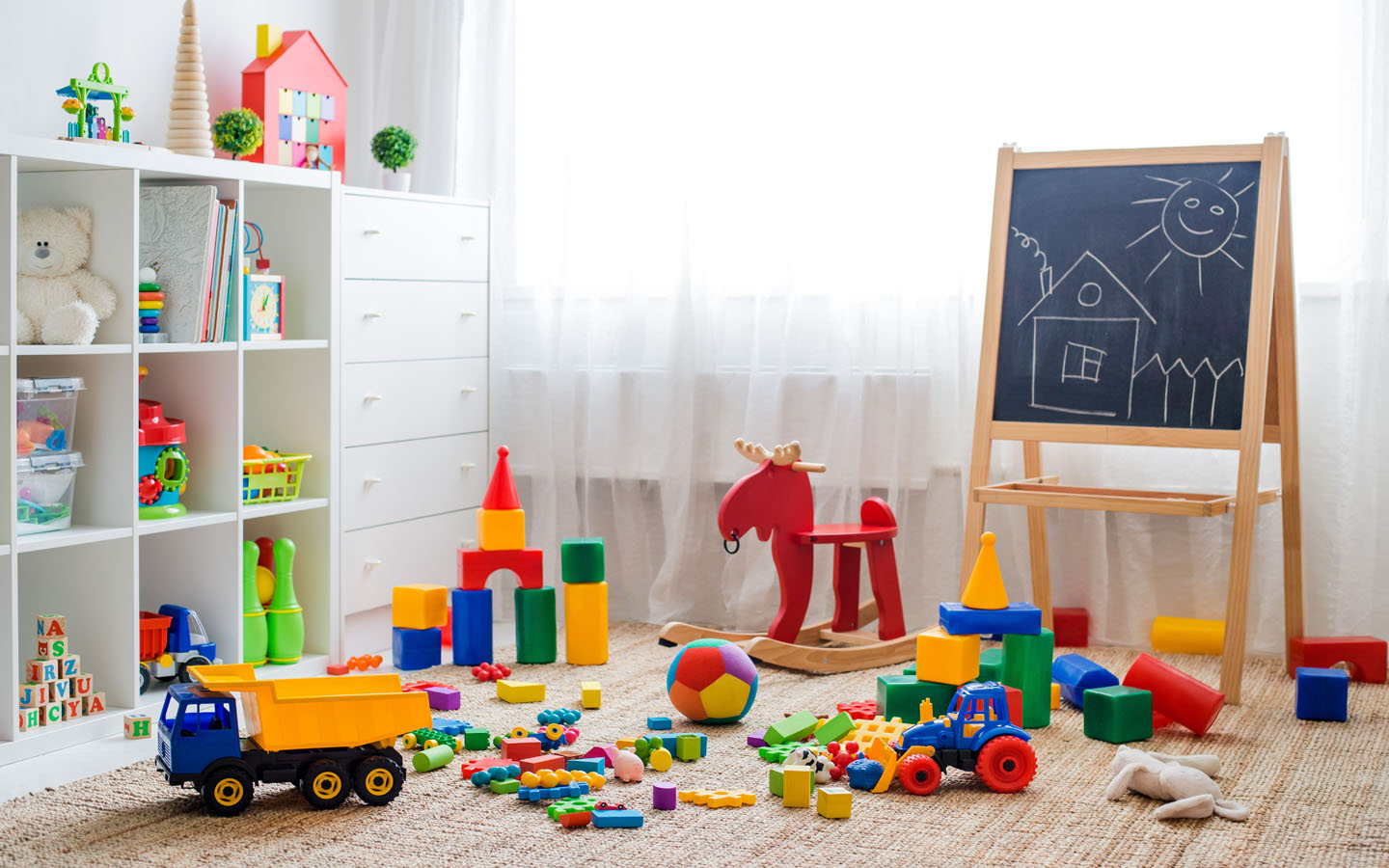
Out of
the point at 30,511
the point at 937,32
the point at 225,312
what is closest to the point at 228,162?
the point at 225,312

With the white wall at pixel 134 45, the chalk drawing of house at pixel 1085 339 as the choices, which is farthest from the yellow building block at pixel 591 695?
the white wall at pixel 134 45

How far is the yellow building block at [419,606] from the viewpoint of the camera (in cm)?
327

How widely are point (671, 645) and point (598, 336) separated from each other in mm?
1027

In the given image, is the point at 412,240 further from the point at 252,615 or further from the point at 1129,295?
the point at 1129,295

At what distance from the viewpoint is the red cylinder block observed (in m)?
2.65

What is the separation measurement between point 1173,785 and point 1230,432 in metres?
1.02

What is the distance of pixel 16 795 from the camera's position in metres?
2.30

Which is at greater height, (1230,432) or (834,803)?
(1230,432)

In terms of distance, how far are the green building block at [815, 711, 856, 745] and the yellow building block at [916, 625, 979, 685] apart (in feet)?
0.63

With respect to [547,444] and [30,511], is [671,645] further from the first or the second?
[30,511]

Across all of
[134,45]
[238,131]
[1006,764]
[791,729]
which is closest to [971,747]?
[1006,764]

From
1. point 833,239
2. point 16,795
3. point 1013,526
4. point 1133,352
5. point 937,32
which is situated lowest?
point 16,795

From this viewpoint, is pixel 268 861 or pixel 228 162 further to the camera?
pixel 228 162

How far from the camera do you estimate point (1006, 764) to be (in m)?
2.32
